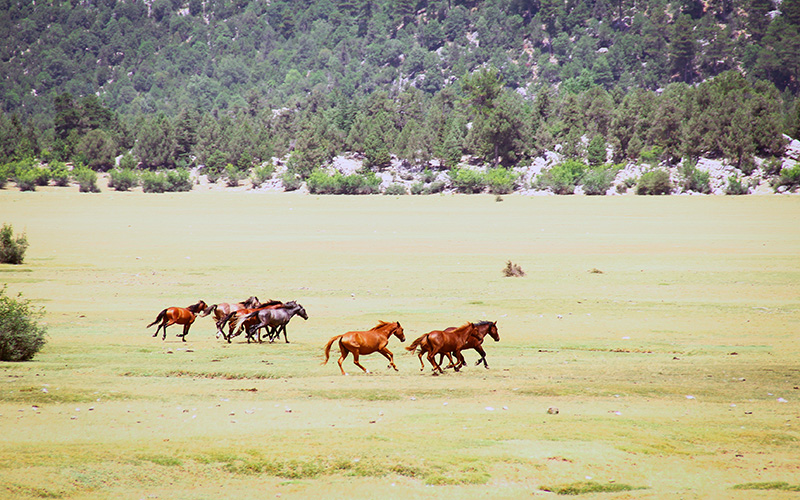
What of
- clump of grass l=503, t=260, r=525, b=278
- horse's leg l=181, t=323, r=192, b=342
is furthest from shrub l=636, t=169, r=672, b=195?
horse's leg l=181, t=323, r=192, b=342

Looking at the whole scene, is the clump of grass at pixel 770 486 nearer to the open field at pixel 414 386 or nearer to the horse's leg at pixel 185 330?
the open field at pixel 414 386

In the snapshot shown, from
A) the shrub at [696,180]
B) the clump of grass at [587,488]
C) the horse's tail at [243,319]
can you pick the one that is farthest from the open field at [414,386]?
the shrub at [696,180]

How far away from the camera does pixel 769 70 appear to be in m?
180

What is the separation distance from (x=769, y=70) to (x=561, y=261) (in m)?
174

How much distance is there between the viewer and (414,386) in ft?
40.3

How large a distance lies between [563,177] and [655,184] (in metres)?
10.6

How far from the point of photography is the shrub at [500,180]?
276ft

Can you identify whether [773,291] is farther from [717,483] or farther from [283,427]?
[283,427]

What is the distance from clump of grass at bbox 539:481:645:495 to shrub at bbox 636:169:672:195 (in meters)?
72.5

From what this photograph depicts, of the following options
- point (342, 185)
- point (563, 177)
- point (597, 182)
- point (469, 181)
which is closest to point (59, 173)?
point (342, 185)

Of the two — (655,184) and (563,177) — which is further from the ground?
(563,177)

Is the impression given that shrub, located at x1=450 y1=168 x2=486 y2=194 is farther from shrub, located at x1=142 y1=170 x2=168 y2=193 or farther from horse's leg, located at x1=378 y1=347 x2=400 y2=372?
horse's leg, located at x1=378 y1=347 x2=400 y2=372

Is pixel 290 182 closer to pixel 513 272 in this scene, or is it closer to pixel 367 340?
pixel 513 272

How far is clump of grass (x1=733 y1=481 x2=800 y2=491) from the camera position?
8.23m
